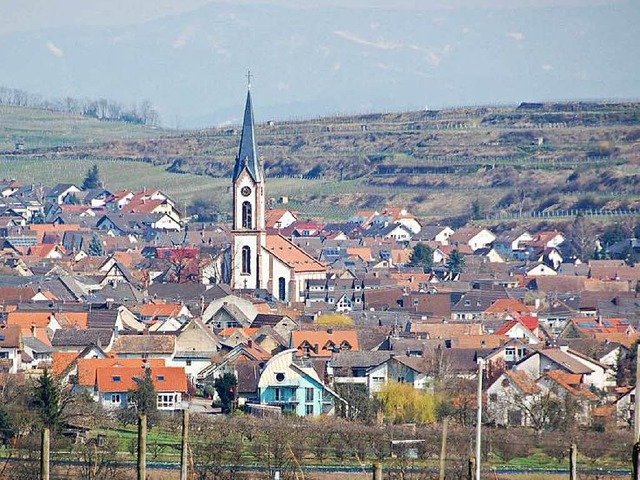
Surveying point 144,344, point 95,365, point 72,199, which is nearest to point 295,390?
point 95,365

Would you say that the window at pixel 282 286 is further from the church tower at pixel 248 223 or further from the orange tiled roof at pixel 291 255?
the church tower at pixel 248 223

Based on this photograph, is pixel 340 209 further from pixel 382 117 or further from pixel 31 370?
pixel 31 370

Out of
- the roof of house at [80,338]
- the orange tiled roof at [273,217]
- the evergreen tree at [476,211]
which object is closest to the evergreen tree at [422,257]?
the orange tiled roof at [273,217]

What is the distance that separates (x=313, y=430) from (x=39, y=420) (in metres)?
5.13

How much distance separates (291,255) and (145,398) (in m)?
31.1

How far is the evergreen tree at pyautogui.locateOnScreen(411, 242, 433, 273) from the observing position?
256 ft

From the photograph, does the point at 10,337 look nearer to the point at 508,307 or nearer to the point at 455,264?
the point at 508,307

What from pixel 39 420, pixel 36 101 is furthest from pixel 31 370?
pixel 36 101

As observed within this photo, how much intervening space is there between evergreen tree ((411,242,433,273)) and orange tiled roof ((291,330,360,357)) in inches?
1223

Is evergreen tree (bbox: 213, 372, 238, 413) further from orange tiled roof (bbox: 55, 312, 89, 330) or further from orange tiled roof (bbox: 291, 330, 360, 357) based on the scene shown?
orange tiled roof (bbox: 55, 312, 89, 330)

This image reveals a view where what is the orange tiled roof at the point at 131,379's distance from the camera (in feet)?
130

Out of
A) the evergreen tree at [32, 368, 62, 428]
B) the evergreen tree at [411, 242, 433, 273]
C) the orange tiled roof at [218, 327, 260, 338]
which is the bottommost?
the evergreen tree at [32, 368, 62, 428]

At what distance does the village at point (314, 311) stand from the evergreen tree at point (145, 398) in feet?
2.16

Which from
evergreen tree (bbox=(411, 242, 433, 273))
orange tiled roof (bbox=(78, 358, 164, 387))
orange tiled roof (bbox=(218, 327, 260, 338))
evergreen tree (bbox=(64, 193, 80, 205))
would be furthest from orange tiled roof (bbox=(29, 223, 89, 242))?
orange tiled roof (bbox=(78, 358, 164, 387))
